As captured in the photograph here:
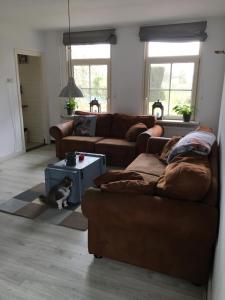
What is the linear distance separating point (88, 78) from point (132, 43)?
1.17m

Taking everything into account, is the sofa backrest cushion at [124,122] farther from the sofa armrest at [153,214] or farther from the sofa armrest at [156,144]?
the sofa armrest at [153,214]

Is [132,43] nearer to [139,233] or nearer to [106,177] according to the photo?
[106,177]

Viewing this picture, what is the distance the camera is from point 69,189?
9.52ft

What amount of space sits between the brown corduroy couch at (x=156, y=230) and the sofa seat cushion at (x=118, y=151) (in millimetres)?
2160

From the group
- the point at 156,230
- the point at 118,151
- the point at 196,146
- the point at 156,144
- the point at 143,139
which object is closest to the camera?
the point at 156,230

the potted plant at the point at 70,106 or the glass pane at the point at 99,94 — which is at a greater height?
the glass pane at the point at 99,94

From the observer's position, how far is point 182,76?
181 inches

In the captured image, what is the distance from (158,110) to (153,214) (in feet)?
11.4

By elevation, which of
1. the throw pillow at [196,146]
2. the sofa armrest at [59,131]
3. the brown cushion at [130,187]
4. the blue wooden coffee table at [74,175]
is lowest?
the blue wooden coffee table at [74,175]

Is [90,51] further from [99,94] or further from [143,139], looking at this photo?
[143,139]

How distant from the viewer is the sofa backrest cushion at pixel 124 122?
15.1 feet

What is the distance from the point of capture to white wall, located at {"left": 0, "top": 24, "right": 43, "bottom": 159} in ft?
14.6

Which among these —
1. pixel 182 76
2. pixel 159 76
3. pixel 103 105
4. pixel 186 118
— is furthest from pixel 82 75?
pixel 186 118

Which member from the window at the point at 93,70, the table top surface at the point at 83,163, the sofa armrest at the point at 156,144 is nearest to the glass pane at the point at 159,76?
the window at the point at 93,70
